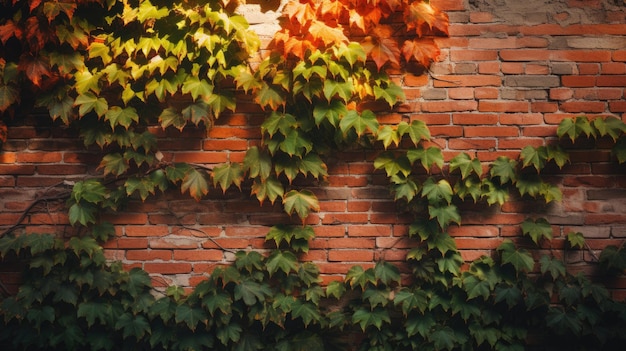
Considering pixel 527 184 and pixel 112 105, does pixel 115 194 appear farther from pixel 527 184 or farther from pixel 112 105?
pixel 527 184

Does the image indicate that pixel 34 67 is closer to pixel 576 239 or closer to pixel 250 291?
pixel 250 291

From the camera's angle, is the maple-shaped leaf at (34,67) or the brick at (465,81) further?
the brick at (465,81)

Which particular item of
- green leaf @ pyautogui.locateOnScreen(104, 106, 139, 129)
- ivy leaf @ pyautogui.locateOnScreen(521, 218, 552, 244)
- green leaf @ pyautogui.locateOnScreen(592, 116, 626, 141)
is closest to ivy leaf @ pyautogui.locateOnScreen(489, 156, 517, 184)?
ivy leaf @ pyautogui.locateOnScreen(521, 218, 552, 244)

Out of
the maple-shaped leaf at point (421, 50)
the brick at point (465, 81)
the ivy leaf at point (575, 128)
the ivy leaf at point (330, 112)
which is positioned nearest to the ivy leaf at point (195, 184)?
the ivy leaf at point (330, 112)

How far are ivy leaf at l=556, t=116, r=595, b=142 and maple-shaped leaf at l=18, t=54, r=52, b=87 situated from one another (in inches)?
126

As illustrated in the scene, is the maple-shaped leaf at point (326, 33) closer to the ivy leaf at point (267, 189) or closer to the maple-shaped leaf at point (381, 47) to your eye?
the maple-shaped leaf at point (381, 47)

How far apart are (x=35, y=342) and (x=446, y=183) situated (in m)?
2.77

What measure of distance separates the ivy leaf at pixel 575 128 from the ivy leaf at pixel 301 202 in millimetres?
1573

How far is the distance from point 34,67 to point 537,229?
3273 mm

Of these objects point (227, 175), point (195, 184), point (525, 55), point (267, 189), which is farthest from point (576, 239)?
point (195, 184)

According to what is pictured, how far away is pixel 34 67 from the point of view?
2977 millimetres

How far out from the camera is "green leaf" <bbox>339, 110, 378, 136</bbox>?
9.60 feet

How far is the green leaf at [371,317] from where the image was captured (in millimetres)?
2951

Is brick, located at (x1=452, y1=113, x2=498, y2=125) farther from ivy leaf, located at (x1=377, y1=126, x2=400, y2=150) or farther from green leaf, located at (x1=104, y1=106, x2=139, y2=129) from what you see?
green leaf, located at (x1=104, y1=106, x2=139, y2=129)
